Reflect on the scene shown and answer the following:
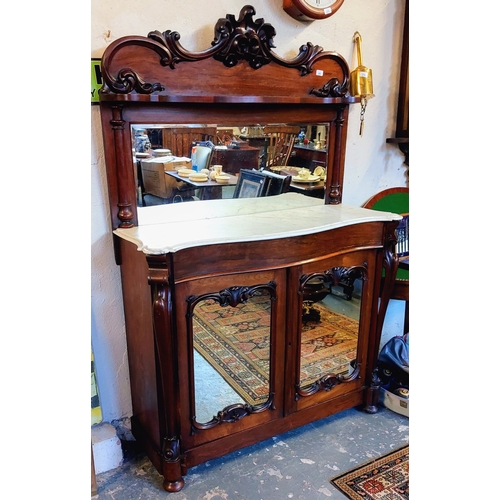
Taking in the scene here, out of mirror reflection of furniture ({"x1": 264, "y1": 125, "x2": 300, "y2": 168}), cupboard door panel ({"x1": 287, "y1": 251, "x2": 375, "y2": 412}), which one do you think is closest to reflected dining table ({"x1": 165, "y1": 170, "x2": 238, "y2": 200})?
mirror reflection of furniture ({"x1": 264, "y1": 125, "x2": 300, "y2": 168})

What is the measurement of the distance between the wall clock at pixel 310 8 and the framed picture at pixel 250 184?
64 centimetres

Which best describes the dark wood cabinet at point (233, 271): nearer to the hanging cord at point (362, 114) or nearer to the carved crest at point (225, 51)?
the carved crest at point (225, 51)

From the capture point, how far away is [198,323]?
1.47 meters

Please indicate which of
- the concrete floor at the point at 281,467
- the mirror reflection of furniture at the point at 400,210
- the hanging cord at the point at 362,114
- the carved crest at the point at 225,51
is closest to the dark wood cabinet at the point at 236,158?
the carved crest at the point at 225,51

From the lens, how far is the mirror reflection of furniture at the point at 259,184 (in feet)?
5.81

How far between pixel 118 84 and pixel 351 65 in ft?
3.59

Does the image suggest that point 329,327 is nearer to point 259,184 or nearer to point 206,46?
point 259,184

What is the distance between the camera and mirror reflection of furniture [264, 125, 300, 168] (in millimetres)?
1792

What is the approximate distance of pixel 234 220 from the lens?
171cm

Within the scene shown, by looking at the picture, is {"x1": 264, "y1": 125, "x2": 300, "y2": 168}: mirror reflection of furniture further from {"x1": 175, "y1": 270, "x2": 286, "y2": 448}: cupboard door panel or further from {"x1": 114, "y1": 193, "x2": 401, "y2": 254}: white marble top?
{"x1": 175, "y1": 270, "x2": 286, "y2": 448}: cupboard door panel

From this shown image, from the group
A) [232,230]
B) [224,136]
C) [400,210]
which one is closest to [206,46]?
[224,136]
